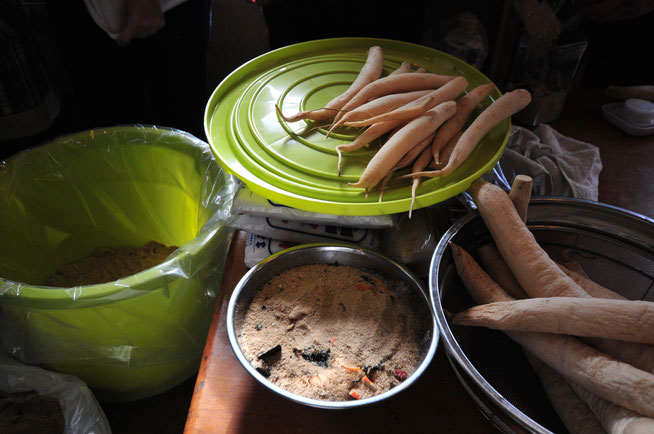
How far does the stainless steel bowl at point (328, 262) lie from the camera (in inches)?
24.1

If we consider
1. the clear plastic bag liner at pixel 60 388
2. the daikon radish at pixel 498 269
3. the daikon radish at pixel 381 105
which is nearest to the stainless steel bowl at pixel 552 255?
the daikon radish at pixel 498 269

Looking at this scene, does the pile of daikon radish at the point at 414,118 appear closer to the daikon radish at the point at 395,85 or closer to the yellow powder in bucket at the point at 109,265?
the daikon radish at the point at 395,85

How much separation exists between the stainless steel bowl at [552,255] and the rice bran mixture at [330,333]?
0.30 feet

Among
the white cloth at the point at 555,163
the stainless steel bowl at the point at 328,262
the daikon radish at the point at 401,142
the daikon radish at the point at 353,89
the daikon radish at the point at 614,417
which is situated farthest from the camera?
the white cloth at the point at 555,163

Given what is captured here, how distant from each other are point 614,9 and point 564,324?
1201 mm

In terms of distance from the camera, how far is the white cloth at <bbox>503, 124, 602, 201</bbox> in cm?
101

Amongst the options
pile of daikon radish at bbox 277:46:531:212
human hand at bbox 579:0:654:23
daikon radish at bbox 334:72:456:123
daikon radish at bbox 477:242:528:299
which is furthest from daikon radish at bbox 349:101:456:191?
human hand at bbox 579:0:654:23

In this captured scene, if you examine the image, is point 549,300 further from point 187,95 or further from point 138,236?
point 187,95

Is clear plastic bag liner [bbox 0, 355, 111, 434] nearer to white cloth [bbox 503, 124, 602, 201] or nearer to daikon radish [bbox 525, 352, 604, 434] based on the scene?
daikon radish [bbox 525, 352, 604, 434]

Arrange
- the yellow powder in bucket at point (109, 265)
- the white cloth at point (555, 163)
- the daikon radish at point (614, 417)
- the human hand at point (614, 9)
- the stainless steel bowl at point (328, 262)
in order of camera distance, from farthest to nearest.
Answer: the human hand at point (614, 9) → the yellow powder in bucket at point (109, 265) → the white cloth at point (555, 163) → the stainless steel bowl at point (328, 262) → the daikon radish at point (614, 417)

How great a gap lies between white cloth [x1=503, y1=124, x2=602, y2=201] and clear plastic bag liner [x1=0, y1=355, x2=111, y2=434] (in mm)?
1088

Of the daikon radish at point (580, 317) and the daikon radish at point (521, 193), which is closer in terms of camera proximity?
the daikon radish at point (580, 317)

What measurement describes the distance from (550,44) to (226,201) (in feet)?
3.28

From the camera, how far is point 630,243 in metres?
0.71
